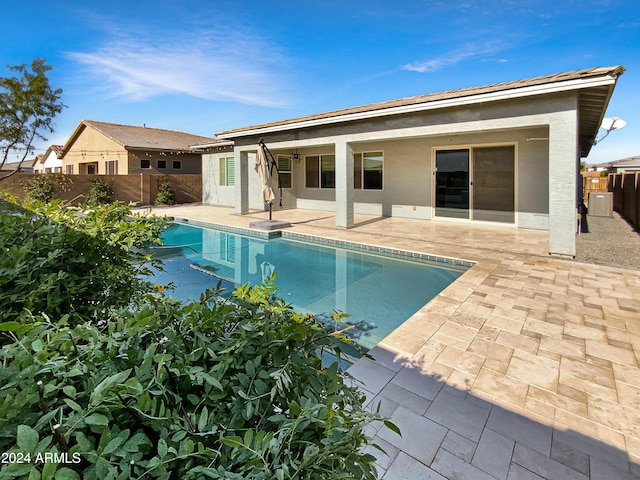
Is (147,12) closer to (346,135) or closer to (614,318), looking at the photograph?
(346,135)

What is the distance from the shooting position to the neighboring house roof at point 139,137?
78.3 ft

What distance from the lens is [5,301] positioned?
173cm

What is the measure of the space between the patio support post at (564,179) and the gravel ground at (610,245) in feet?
2.02

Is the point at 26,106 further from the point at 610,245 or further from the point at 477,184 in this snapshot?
the point at 610,245

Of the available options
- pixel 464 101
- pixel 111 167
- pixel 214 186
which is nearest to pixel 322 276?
pixel 464 101

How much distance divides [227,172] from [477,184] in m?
12.6

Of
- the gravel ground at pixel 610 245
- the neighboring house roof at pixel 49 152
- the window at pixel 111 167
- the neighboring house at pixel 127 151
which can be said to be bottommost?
the gravel ground at pixel 610 245

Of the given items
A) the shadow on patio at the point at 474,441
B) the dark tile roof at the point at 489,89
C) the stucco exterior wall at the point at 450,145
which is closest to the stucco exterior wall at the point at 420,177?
the stucco exterior wall at the point at 450,145

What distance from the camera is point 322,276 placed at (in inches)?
300

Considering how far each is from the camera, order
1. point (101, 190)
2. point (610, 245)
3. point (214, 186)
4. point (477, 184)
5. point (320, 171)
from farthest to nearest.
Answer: point (214, 186) → point (101, 190) → point (320, 171) → point (477, 184) → point (610, 245)

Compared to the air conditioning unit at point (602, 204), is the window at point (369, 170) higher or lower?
higher

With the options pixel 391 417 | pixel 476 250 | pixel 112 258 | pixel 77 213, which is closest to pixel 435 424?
pixel 391 417

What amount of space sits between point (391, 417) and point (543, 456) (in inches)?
39.5

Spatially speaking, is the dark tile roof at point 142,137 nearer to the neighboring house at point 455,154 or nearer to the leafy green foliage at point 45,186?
the leafy green foliage at point 45,186
